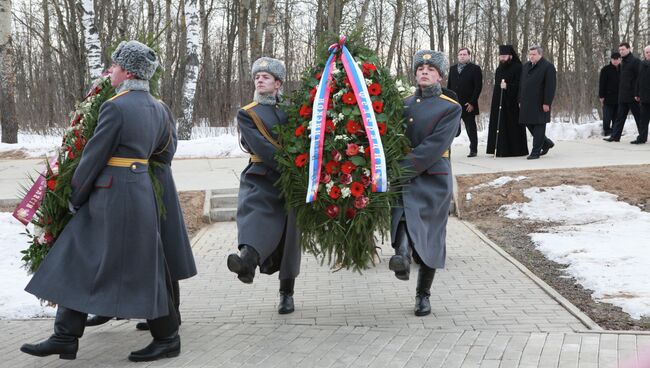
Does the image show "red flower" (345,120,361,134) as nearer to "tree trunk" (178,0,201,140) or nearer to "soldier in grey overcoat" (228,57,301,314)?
"soldier in grey overcoat" (228,57,301,314)

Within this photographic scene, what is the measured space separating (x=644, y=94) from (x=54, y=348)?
12.9 metres

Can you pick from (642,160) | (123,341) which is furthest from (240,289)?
(642,160)

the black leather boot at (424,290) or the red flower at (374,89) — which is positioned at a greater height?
the red flower at (374,89)

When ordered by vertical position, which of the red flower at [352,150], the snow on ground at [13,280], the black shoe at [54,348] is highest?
the red flower at [352,150]

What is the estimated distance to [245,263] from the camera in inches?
214

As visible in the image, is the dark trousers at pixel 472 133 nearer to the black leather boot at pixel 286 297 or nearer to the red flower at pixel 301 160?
the black leather boot at pixel 286 297

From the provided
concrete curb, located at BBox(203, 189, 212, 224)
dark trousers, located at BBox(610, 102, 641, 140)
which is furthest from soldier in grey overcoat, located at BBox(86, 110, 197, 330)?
dark trousers, located at BBox(610, 102, 641, 140)

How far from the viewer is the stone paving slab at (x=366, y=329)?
4.77 m

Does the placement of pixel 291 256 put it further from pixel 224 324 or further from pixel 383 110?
pixel 383 110

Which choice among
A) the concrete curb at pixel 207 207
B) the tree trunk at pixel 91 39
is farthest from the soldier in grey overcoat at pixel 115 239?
the tree trunk at pixel 91 39

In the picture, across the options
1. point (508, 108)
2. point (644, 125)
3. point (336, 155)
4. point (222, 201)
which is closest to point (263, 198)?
point (336, 155)

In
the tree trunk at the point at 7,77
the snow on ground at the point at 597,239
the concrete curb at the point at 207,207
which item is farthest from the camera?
the tree trunk at the point at 7,77

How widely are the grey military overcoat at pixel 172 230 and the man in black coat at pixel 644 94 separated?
38.5 feet

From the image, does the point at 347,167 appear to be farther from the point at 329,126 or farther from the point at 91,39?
the point at 91,39
